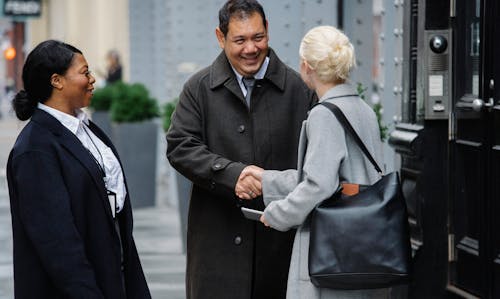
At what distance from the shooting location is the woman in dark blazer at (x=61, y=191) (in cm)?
445

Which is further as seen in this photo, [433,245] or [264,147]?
[433,245]

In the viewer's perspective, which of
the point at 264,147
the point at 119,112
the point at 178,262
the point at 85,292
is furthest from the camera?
the point at 119,112

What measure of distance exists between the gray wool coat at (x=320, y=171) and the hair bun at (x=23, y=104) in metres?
1.01

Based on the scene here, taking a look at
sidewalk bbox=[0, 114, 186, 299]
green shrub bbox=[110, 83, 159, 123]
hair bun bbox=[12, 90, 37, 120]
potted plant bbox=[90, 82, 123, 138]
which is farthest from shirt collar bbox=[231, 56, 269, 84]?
potted plant bbox=[90, 82, 123, 138]

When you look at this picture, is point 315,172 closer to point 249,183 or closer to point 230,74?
point 249,183

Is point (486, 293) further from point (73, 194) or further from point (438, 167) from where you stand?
point (73, 194)

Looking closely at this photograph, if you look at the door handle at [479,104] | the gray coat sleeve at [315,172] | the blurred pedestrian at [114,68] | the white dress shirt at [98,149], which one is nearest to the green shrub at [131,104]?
the blurred pedestrian at [114,68]

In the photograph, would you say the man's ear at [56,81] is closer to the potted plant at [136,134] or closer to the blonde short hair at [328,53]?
the blonde short hair at [328,53]

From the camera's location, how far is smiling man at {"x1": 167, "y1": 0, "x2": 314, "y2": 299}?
532cm

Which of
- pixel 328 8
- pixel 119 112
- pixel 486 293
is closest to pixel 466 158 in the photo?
pixel 486 293

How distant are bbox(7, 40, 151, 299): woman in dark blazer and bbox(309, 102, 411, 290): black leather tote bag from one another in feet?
2.66

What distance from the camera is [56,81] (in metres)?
4.61

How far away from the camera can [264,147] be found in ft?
17.5

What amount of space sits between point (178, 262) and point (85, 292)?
630 centimetres
